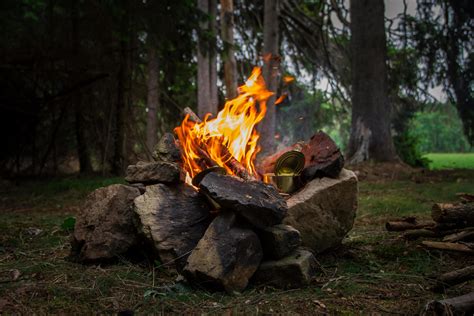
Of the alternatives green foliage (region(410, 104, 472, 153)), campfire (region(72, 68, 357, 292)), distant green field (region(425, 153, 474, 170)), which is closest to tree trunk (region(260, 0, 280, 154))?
distant green field (region(425, 153, 474, 170))

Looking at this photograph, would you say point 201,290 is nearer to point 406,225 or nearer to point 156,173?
point 156,173

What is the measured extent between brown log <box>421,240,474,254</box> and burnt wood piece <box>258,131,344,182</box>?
1003 millimetres

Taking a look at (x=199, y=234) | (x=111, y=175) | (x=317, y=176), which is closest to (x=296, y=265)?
(x=199, y=234)

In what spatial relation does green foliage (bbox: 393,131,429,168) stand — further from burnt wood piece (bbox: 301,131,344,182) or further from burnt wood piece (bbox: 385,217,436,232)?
burnt wood piece (bbox: 301,131,344,182)

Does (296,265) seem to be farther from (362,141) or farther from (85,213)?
(362,141)

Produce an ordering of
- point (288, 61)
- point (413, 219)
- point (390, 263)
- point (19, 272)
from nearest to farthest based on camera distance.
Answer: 1. point (19, 272)
2. point (390, 263)
3. point (413, 219)
4. point (288, 61)

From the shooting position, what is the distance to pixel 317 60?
14.7 meters

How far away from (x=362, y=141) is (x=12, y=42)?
8.19m

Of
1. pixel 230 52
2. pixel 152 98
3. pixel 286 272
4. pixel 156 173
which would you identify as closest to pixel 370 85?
pixel 230 52

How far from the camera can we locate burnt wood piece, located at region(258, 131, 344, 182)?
4035mm

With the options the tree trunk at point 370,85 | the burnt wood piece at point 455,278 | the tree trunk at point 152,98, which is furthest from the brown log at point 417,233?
the tree trunk at point 152,98

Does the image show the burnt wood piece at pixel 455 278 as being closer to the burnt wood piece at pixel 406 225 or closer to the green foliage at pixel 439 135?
the burnt wood piece at pixel 406 225

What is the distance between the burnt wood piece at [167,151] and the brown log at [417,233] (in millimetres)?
2304

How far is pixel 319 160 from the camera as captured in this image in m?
4.16
